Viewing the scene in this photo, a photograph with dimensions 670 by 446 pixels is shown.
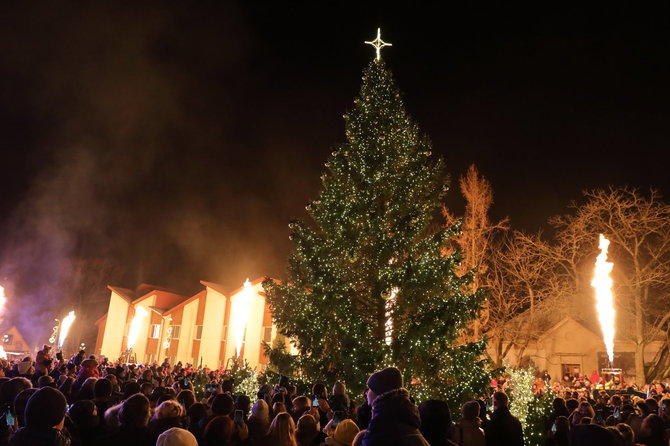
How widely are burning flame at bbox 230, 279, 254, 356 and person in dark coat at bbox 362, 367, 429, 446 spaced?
106ft

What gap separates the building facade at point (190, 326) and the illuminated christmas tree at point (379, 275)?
16517 mm

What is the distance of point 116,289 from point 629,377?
46.7 metres

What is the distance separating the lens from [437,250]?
1628 centimetres

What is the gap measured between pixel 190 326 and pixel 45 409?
39.6 metres

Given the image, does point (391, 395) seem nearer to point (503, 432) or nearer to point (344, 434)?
point (344, 434)

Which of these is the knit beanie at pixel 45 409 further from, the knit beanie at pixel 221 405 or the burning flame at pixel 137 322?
the burning flame at pixel 137 322

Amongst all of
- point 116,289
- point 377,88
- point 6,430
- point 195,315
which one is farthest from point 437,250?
point 116,289

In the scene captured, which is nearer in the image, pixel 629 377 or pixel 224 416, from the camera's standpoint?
pixel 224 416

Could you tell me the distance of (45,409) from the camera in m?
3.81

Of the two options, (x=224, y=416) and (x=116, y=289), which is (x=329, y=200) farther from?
(x=116, y=289)

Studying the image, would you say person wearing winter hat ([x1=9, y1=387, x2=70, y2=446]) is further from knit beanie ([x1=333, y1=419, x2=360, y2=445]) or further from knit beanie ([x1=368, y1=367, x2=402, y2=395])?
knit beanie ([x1=333, y1=419, x2=360, y2=445])

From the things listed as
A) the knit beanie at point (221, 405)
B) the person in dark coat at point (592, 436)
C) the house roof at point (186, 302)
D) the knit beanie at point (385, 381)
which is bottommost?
the knit beanie at point (221, 405)

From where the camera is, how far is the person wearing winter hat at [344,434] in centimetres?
527

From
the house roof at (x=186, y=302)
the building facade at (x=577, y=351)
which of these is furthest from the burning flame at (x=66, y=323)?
the building facade at (x=577, y=351)
